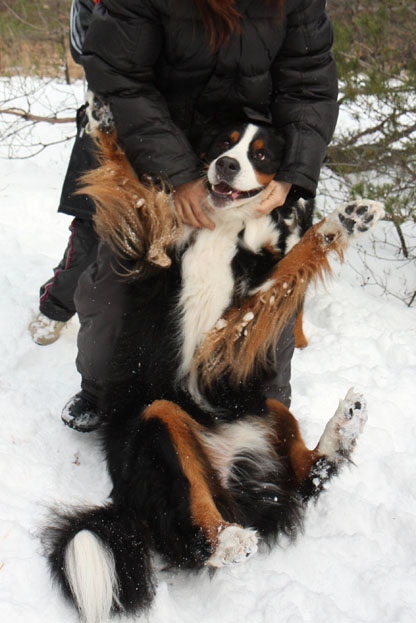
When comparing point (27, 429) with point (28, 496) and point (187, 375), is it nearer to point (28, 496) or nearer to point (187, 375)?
point (28, 496)

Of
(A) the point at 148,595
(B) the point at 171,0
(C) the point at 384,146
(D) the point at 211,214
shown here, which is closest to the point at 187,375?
(D) the point at 211,214

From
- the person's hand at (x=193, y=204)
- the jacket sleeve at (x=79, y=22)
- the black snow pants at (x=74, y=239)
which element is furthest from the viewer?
the black snow pants at (x=74, y=239)

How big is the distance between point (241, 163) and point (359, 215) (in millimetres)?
494

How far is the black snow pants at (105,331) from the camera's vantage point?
2.37 m

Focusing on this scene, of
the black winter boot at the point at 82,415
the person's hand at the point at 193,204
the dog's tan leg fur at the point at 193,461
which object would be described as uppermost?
the person's hand at the point at 193,204

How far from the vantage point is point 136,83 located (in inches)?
81.7

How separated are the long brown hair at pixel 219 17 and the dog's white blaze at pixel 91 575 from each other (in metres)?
1.74

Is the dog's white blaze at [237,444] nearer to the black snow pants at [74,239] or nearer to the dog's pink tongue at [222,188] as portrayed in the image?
the dog's pink tongue at [222,188]

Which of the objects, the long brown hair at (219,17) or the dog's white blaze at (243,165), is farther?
the dog's white blaze at (243,165)

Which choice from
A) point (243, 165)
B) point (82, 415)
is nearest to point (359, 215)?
point (243, 165)

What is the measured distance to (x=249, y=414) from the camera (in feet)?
8.07

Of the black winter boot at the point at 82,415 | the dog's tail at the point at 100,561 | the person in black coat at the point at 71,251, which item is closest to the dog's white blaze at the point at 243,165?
the person in black coat at the point at 71,251

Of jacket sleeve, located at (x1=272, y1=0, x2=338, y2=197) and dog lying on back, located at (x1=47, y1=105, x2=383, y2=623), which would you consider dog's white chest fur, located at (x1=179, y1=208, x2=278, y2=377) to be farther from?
jacket sleeve, located at (x1=272, y1=0, x2=338, y2=197)

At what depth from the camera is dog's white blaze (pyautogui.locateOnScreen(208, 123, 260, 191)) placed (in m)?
2.19
